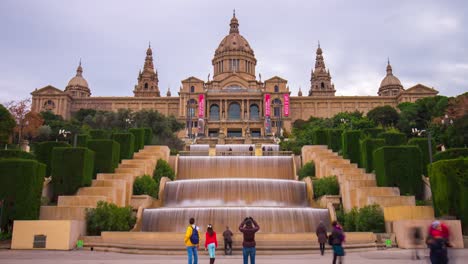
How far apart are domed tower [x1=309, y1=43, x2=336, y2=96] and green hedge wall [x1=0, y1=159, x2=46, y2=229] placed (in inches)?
4086

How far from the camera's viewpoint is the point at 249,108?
327ft

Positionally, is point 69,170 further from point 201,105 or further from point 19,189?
point 201,105

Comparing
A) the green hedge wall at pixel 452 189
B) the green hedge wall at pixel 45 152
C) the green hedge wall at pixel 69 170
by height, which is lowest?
the green hedge wall at pixel 452 189

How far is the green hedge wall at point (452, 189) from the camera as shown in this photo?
746 inches

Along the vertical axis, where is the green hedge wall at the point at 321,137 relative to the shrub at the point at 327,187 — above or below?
above

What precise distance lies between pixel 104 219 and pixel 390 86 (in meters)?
110

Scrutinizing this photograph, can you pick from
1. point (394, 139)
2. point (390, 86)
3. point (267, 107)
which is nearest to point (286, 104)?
point (267, 107)

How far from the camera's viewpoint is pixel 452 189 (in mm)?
19547

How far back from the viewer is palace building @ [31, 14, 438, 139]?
311 feet

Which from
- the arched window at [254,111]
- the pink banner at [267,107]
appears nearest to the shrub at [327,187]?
the pink banner at [267,107]

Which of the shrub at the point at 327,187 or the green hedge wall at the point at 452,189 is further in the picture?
the shrub at the point at 327,187

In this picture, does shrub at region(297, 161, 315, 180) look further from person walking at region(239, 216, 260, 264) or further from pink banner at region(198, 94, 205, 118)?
pink banner at region(198, 94, 205, 118)

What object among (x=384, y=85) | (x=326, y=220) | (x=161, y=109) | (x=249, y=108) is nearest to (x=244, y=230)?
(x=326, y=220)

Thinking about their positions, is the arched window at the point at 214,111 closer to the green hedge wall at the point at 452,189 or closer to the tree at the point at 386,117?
the tree at the point at 386,117
